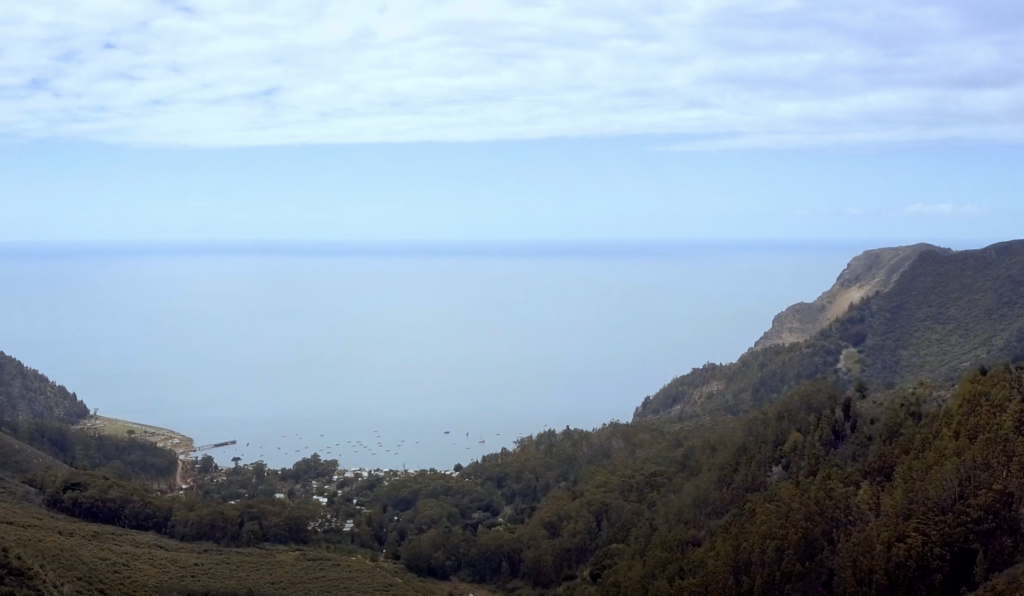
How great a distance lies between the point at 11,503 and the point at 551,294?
10121cm

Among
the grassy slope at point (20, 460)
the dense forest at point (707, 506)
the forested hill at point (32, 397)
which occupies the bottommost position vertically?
the dense forest at point (707, 506)

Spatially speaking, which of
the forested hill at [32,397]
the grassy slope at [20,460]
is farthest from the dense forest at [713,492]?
the forested hill at [32,397]

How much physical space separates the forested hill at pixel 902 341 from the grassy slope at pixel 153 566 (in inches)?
738

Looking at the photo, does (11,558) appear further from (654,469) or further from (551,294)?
(551,294)

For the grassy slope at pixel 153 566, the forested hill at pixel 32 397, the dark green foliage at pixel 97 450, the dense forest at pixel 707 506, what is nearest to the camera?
the dense forest at pixel 707 506

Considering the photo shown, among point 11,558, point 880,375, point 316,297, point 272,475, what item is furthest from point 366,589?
point 316,297

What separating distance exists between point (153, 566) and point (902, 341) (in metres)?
Answer: 28.5

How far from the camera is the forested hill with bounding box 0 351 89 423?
43441mm

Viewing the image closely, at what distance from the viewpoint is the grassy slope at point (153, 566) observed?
16109 millimetres

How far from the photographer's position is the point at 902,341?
1419 inches

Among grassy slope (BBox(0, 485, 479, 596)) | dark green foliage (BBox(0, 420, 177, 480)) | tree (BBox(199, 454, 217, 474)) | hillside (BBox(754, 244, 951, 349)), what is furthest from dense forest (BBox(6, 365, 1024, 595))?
hillside (BBox(754, 244, 951, 349))

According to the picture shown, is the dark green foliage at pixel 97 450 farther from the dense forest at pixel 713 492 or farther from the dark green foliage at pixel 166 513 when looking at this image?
the dark green foliage at pixel 166 513

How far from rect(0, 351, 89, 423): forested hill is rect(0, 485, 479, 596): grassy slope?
23967 millimetres

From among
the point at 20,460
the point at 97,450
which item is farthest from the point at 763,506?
the point at 97,450
